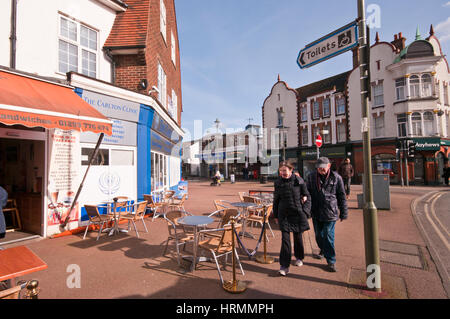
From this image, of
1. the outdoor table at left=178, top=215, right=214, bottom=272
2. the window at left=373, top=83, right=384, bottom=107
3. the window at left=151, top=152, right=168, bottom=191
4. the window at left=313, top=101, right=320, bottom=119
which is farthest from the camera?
the window at left=313, top=101, right=320, bottom=119

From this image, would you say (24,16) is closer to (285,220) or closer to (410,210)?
(285,220)

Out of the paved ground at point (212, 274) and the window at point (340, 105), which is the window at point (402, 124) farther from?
the paved ground at point (212, 274)

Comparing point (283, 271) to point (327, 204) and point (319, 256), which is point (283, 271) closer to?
point (319, 256)

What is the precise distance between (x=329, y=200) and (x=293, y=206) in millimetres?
643

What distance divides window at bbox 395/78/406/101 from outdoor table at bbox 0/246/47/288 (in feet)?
90.2

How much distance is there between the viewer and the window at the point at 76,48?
7113 mm

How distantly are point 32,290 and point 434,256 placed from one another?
20.6ft

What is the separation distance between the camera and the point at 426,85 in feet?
68.5

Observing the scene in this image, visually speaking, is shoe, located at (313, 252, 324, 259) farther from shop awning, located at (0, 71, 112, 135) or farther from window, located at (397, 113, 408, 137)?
window, located at (397, 113, 408, 137)

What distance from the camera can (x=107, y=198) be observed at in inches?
292

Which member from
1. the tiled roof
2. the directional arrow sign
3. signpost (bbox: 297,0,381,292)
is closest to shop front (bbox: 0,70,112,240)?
the tiled roof

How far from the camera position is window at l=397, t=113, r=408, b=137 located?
21.4 meters

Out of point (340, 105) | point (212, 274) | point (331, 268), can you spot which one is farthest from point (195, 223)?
point (340, 105)

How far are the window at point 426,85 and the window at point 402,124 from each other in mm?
2404
